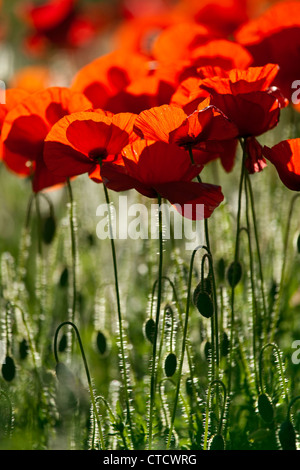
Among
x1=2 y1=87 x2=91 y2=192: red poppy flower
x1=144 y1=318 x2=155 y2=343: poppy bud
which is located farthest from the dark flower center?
x1=144 y1=318 x2=155 y2=343: poppy bud

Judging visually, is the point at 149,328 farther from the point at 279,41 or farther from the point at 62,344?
the point at 279,41

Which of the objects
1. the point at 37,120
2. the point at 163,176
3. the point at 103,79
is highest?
the point at 103,79

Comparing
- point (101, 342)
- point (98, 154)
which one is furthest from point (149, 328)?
point (98, 154)

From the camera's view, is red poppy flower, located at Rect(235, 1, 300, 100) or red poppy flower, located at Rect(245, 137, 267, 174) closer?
red poppy flower, located at Rect(245, 137, 267, 174)

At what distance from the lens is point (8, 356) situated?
984 millimetres

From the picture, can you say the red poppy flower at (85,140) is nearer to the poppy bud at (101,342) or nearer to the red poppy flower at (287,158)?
the red poppy flower at (287,158)

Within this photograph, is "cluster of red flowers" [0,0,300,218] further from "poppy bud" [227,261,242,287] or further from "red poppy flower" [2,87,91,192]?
"poppy bud" [227,261,242,287]

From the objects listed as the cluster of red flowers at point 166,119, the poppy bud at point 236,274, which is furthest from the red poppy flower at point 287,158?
the poppy bud at point 236,274

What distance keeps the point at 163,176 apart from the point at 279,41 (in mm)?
406

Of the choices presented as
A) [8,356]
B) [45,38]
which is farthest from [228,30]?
[8,356]

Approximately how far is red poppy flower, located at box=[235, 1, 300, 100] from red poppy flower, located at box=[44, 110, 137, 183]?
323mm

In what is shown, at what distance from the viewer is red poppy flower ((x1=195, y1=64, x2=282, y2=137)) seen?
2.92ft

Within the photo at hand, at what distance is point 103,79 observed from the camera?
3.90ft

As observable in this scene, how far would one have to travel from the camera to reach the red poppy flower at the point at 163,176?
83 centimetres
